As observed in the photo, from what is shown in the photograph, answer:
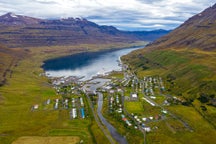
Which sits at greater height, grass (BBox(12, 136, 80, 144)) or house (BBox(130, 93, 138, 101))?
house (BBox(130, 93, 138, 101))

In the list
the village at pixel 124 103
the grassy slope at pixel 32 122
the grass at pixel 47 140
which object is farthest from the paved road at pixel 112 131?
the grass at pixel 47 140

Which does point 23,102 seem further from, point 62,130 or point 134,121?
point 134,121

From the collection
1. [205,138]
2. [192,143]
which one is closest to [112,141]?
[192,143]

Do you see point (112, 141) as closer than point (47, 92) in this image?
Yes

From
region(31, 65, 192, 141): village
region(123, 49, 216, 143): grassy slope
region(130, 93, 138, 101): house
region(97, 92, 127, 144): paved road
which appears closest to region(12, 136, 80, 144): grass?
region(97, 92, 127, 144): paved road

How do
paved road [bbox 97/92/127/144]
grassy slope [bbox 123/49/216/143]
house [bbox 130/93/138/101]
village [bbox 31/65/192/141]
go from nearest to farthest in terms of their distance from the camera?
paved road [bbox 97/92/127/144] → grassy slope [bbox 123/49/216/143] → village [bbox 31/65/192/141] → house [bbox 130/93/138/101]

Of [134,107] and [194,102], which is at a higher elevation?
[134,107]

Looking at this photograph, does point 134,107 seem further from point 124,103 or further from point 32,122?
point 32,122

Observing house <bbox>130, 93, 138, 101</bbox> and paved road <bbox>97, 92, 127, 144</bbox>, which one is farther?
house <bbox>130, 93, 138, 101</bbox>

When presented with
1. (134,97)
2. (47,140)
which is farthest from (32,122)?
(134,97)

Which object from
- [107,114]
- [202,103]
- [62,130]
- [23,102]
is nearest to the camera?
[62,130]

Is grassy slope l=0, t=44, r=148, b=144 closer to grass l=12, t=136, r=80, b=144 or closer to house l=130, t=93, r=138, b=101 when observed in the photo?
grass l=12, t=136, r=80, b=144
